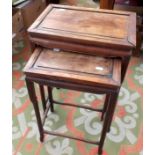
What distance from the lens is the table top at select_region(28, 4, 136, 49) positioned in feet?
2.88

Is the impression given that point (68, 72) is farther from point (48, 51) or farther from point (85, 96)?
point (85, 96)

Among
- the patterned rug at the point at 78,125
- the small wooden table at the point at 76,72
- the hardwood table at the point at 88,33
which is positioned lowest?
the patterned rug at the point at 78,125

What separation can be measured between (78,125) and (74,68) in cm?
64

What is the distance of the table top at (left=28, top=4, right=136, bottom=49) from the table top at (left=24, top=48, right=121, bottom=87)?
8cm

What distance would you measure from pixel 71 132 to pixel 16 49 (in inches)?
44.1

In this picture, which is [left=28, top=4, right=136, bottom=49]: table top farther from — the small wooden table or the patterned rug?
the patterned rug

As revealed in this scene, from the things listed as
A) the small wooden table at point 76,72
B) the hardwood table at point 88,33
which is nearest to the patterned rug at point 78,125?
the small wooden table at point 76,72

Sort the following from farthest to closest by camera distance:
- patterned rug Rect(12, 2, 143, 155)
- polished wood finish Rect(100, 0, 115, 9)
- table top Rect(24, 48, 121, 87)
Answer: polished wood finish Rect(100, 0, 115, 9)
patterned rug Rect(12, 2, 143, 155)
table top Rect(24, 48, 121, 87)

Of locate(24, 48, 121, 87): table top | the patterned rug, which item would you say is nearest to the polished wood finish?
the patterned rug

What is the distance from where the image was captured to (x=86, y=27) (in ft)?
3.14

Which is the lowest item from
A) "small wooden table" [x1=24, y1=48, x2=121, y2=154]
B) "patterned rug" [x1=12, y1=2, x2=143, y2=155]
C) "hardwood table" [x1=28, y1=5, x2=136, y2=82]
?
"patterned rug" [x1=12, y1=2, x2=143, y2=155]

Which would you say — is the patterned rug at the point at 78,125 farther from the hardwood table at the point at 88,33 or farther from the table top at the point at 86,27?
the table top at the point at 86,27

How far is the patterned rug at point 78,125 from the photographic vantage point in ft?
4.10

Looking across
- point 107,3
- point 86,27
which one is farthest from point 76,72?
point 107,3
